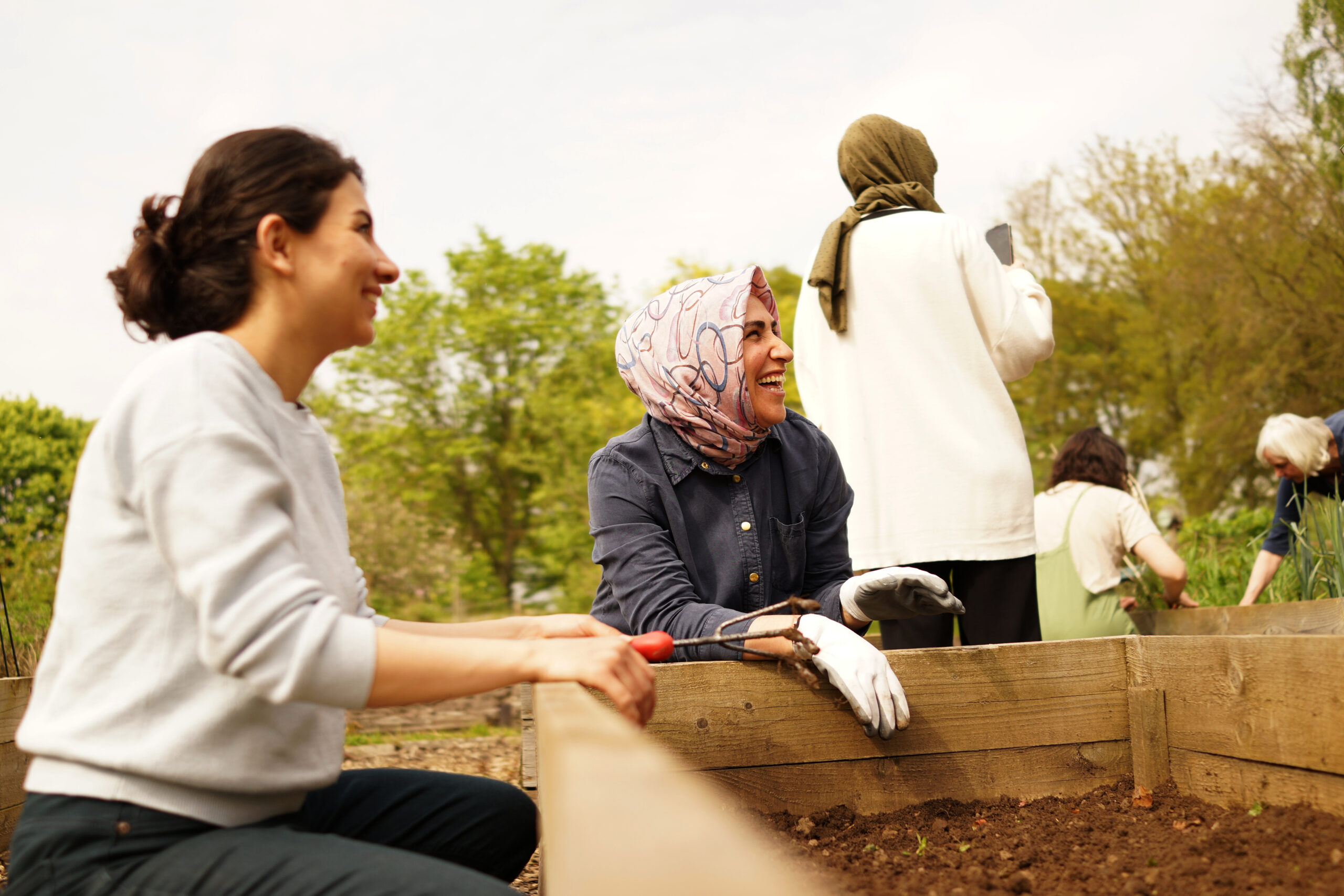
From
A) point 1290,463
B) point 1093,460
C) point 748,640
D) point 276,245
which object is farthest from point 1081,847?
point 1290,463

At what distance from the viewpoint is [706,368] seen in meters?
2.40

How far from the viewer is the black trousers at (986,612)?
2670mm

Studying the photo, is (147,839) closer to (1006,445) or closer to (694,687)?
(694,687)

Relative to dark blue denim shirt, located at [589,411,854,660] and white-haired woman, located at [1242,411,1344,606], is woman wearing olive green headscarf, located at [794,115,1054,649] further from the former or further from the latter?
white-haired woman, located at [1242,411,1344,606]

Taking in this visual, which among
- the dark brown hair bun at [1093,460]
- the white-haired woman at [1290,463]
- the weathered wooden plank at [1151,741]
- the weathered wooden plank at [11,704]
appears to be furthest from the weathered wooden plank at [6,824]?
the white-haired woman at [1290,463]

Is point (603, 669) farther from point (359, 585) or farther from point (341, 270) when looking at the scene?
point (341, 270)

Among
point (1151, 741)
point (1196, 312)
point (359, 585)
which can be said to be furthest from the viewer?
point (1196, 312)

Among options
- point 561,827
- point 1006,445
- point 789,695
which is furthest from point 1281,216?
point 561,827

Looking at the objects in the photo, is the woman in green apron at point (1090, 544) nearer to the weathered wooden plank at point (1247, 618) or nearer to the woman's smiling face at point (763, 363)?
the weathered wooden plank at point (1247, 618)

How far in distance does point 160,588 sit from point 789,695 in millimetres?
1187

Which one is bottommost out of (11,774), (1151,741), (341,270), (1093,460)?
(11,774)

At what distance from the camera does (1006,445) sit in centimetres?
280

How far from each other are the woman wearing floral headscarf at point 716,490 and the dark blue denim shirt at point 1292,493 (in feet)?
10.5

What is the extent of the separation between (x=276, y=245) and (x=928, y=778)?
153cm
